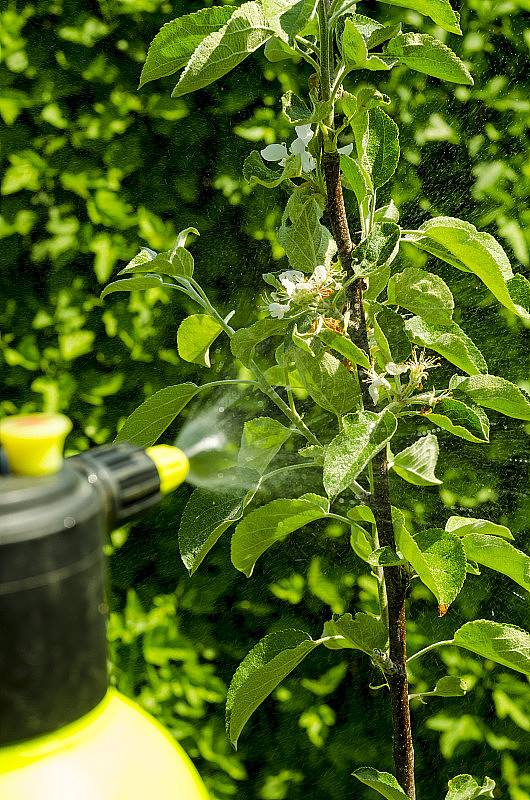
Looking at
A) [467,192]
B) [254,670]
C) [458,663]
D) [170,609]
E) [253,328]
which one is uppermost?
[253,328]

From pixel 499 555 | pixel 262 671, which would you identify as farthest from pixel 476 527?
pixel 262 671

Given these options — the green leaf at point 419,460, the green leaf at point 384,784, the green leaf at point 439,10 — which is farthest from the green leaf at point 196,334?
the green leaf at point 384,784

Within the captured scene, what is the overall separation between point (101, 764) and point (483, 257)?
479 mm

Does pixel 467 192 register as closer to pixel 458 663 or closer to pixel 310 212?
pixel 310 212

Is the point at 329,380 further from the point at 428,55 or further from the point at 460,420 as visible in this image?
the point at 428,55

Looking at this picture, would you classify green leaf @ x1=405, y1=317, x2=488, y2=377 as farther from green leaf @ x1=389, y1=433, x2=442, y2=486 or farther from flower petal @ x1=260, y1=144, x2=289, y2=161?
flower petal @ x1=260, y1=144, x2=289, y2=161

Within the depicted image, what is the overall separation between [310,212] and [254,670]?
1.57 ft

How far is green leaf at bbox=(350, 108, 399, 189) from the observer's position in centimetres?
61

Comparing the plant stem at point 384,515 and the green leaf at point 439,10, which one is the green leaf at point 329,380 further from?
the green leaf at point 439,10

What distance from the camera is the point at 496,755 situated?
1214 mm

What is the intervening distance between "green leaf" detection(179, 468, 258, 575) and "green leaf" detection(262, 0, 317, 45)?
17.4 inches

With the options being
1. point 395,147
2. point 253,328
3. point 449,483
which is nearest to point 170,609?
point 449,483

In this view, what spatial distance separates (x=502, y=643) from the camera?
704 millimetres

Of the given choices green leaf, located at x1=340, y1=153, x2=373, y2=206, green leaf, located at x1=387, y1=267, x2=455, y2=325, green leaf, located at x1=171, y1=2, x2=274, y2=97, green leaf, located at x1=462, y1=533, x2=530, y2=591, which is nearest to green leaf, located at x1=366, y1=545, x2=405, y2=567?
green leaf, located at x1=462, y1=533, x2=530, y2=591
